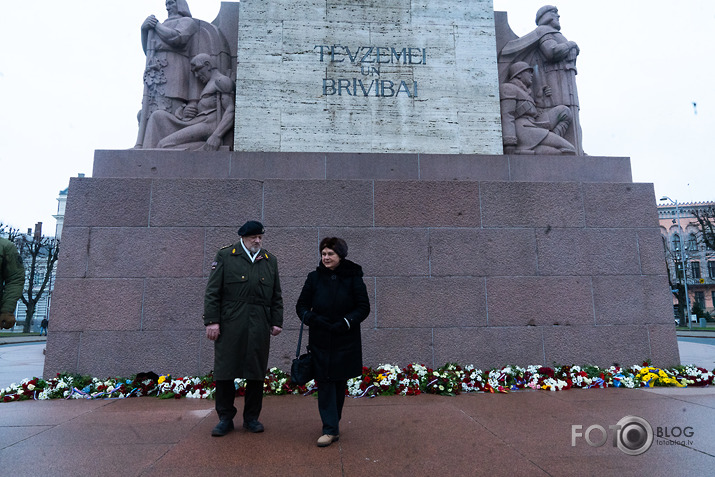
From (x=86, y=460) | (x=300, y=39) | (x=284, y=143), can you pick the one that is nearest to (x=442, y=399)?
(x=86, y=460)

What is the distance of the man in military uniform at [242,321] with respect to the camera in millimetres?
4184

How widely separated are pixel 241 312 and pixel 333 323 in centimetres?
95

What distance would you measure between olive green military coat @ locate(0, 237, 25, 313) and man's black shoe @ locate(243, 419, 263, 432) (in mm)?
2531

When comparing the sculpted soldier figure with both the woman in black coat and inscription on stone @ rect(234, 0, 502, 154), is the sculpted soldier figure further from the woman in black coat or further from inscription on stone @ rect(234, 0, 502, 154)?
the woman in black coat

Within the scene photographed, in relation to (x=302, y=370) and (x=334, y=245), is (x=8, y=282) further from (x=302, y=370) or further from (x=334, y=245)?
(x=334, y=245)

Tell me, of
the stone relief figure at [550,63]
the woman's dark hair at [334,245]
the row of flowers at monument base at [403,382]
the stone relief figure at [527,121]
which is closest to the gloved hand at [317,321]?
the woman's dark hair at [334,245]

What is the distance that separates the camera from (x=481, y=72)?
26.4 feet

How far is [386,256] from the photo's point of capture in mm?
6883

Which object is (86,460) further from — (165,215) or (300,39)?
(300,39)

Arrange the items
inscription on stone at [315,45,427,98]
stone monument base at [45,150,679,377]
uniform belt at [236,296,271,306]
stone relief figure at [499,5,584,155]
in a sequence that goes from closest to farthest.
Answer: uniform belt at [236,296,271,306], stone monument base at [45,150,679,377], inscription on stone at [315,45,427,98], stone relief figure at [499,5,584,155]

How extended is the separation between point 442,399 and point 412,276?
6.22 ft

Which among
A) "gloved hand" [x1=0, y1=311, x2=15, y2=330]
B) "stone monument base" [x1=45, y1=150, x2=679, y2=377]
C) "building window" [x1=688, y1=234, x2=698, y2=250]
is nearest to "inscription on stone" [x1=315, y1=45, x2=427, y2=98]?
"stone monument base" [x1=45, y1=150, x2=679, y2=377]

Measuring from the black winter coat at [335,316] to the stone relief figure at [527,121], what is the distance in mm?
5011

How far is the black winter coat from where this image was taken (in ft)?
12.8
